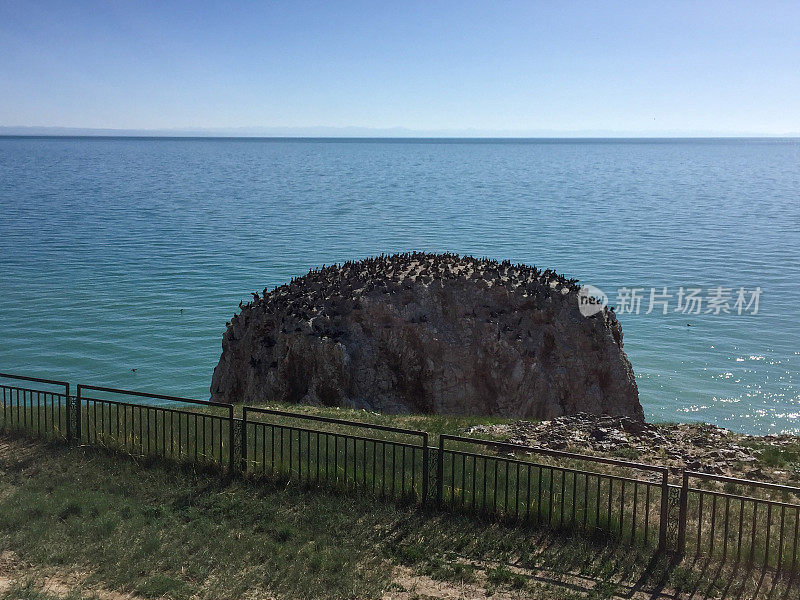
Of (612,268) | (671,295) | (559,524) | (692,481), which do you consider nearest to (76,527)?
(559,524)

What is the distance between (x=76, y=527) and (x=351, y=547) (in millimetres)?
3987

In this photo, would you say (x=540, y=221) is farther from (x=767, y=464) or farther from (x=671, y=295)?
(x=767, y=464)

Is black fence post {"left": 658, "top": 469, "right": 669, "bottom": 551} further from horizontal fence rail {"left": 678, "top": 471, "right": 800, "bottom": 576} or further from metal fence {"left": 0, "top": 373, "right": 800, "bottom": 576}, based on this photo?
horizontal fence rail {"left": 678, "top": 471, "right": 800, "bottom": 576}

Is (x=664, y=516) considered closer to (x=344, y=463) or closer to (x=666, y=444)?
(x=344, y=463)

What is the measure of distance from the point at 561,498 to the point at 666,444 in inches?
231

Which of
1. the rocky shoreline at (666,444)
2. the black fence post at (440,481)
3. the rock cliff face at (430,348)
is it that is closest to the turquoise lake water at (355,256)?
the rock cliff face at (430,348)

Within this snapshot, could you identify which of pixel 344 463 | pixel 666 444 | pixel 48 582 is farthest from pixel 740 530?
pixel 48 582

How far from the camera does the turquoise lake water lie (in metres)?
36.1

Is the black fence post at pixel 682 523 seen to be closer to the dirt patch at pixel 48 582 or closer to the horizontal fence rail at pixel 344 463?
the horizontal fence rail at pixel 344 463

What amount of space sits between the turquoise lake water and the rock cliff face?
30.7 feet

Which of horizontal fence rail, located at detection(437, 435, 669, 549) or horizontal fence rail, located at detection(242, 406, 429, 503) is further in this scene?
horizontal fence rail, located at detection(242, 406, 429, 503)

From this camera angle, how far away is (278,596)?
32.0ft

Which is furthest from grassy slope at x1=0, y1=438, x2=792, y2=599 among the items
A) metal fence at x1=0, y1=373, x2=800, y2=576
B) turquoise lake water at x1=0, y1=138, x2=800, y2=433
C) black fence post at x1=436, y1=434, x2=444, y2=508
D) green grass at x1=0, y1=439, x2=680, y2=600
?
turquoise lake water at x1=0, y1=138, x2=800, y2=433

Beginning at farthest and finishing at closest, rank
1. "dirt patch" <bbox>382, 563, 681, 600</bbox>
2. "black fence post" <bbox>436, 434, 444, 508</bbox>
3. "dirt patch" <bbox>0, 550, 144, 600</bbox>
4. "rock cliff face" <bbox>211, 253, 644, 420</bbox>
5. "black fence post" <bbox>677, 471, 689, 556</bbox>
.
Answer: "rock cliff face" <bbox>211, 253, 644, 420</bbox>
"black fence post" <bbox>436, 434, 444, 508</bbox>
"black fence post" <bbox>677, 471, 689, 556</bbox>
"dirt patch" <bbox>382, 563, 681, 600</bbox>
"dirt patch" <bbox>0, 550, 144, 600</bbox>
